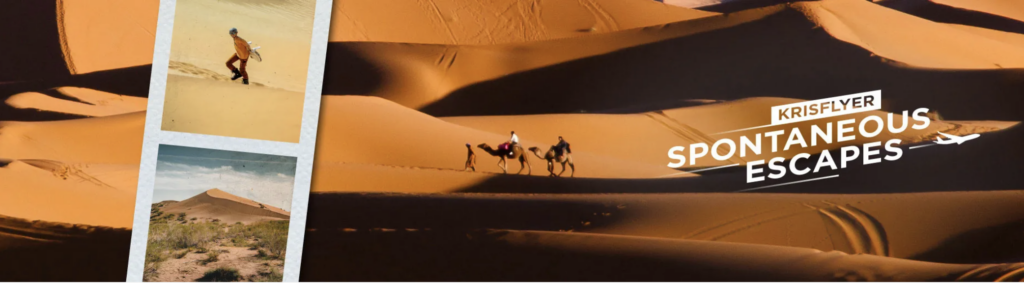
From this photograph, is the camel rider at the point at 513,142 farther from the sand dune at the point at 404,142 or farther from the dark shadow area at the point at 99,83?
the dark shadow area at the point at 99,83

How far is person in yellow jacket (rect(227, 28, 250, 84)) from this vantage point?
636cm

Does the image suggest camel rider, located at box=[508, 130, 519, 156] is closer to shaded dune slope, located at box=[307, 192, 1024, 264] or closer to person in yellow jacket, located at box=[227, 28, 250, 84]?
shaded dune slope, located at box=[307, 192, 1024, 264]

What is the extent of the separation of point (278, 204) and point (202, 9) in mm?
1890

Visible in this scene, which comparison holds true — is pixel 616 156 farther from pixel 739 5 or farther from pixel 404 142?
pixel 739 5

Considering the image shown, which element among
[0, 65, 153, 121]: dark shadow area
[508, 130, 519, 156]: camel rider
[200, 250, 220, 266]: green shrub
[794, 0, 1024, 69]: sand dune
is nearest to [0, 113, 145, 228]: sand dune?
[0, 65, 153, 121]: dark shadow area

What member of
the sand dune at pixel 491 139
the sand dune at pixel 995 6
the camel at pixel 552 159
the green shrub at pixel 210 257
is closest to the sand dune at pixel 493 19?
the sand dune at pixel 491 139

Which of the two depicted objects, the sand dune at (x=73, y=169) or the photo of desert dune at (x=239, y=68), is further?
the sand dune at (x=73, y=169)

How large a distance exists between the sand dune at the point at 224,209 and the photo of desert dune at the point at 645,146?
0.46 meters

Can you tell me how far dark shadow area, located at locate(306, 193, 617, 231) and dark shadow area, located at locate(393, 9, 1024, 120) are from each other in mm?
1210

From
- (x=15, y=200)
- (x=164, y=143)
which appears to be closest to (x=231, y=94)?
(x=164, y=143)

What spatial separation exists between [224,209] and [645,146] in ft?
13.9

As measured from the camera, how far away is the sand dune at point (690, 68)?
7.54 m

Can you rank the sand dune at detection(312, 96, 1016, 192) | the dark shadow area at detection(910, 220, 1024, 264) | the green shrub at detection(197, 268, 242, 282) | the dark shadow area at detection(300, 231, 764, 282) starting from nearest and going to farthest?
the green shrub at detection(197, 268, 242, 282) < the dark shadow area at detection(300, 231, 764, 282) < the sand dune at detection(312, 96, 1016, 192) < the dark shadow area at detection(910, 220, 1024, 264)

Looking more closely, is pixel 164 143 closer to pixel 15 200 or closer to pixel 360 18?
pixel 15 200
